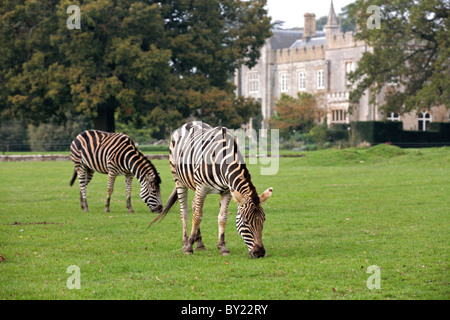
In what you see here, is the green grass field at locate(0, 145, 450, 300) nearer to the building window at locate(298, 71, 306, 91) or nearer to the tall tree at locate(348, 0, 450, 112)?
the tall tree at locate(348, 0, 450, 112)

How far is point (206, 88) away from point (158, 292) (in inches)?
1435

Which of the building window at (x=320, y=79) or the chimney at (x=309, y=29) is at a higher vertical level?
the chimney at (x=309, y=29)

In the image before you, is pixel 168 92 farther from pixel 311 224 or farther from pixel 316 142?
pixel 311 224

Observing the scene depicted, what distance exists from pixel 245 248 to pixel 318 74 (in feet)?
223

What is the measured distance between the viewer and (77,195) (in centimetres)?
2269

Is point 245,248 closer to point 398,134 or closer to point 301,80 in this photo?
point 398,134

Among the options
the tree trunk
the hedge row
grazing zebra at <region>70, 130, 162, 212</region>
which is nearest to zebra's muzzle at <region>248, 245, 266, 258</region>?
grazing zebra at <region>70, 130, 162, 212</region>

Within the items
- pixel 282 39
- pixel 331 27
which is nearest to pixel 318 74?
pixel 331 27

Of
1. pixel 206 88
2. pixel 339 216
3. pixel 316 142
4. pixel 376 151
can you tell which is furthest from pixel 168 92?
pixel 339 216

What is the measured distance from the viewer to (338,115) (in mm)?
71250

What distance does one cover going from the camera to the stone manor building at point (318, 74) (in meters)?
69.4

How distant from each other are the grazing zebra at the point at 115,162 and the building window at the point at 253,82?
227ft

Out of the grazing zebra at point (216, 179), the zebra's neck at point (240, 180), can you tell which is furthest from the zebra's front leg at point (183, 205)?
the zebra's neck at point (240, 180)

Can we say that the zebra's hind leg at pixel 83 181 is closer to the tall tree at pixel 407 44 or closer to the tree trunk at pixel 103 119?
the tree trunk at pixel 103 119
